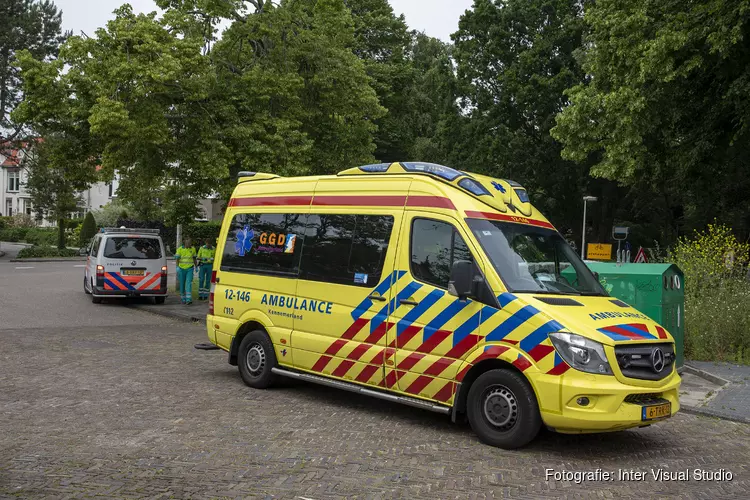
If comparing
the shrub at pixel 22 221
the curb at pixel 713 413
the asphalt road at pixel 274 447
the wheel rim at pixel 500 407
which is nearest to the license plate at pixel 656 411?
the asphalt road at pixel 274 447

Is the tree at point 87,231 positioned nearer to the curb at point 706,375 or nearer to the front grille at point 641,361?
the curb at point 706,375

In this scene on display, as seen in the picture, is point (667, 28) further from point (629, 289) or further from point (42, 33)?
point (42, 33)

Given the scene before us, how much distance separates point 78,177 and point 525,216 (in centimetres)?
1401

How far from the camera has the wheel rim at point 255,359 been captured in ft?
29.9

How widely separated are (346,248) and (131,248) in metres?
12.5

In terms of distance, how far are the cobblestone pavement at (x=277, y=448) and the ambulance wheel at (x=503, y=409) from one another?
5.5 inches

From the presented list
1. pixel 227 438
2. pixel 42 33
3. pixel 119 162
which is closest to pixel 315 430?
pixel 227 438

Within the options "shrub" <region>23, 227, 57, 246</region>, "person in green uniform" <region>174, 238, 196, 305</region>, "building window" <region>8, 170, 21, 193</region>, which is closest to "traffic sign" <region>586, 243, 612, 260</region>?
"person in green uniform" <region>174, 238, 196, 305</region>

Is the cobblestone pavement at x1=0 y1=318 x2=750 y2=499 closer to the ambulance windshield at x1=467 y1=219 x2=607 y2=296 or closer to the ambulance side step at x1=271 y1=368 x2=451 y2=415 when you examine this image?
the ambulance side step at x1=271 y1=368 x2=451 y2=415

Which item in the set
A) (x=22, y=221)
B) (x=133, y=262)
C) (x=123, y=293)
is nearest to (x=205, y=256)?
(x=133, y=262)

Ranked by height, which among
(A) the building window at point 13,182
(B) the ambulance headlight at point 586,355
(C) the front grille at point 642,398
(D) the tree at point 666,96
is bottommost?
(C) the front grille at point 642,398

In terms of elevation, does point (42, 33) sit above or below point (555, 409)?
above

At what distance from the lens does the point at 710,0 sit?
16.5 meters

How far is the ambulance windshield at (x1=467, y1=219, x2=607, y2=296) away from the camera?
23.2 feet
